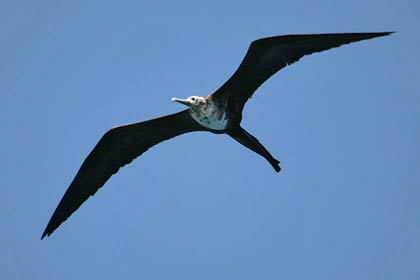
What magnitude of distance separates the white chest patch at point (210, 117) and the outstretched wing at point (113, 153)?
0.84 feet

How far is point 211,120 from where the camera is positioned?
26.5 ft

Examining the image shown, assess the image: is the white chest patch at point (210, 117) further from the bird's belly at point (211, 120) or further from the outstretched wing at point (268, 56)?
the outstretched wing at point (268, 56)

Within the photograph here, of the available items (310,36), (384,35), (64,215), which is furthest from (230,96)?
(64,215)

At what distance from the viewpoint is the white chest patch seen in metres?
8.04

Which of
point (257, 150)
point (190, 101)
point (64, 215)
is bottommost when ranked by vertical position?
point (64, 215)

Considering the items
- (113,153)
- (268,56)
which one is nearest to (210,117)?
(268,56)

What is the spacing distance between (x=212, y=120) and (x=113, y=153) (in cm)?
145

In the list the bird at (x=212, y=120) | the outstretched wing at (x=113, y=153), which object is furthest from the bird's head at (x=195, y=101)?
the outstretched wing at (x=113, y=153)

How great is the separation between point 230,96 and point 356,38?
5.70 feet

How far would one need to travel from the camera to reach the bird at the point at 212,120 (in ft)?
24.5

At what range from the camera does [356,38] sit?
7.04m

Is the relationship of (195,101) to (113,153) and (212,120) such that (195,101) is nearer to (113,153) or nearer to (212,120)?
(212,120)

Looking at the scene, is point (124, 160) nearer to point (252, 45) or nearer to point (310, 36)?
point (252, 45)

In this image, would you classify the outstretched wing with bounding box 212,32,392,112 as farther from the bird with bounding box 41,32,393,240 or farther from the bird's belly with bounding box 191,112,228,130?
the bird's belly with bounding box 191,112,228,130
